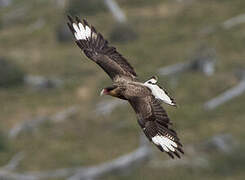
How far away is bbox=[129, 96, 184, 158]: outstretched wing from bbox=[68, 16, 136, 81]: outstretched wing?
5.42 feet

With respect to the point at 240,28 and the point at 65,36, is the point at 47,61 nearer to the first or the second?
the point at 65,36

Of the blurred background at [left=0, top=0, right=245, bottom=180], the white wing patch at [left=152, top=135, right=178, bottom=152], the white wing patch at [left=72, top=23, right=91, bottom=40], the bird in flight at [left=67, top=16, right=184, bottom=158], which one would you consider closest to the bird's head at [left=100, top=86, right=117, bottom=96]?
the bird in flight at [left=67, top=16, right=184, bottom=158]

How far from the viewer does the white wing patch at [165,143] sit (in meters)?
16.5

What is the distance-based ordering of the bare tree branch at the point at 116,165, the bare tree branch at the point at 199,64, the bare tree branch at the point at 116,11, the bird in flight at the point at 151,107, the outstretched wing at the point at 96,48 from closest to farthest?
the bird in flight at the point at 151,107
the outstretched wing at the point at 96,48
the bare tree branch at the point at 116,165
the bare tree branch at the point at 199,64
the bare tree branch at the point at 116,11

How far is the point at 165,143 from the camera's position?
16.5 metres

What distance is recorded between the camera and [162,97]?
16859 millimetres

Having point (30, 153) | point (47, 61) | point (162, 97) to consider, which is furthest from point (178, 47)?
point (162, 97)

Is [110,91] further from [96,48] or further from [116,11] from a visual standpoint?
[116,11]

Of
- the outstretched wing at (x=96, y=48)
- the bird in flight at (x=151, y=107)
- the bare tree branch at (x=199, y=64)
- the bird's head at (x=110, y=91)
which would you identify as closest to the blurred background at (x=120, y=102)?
the bare tree branch at (x=199, y=64)

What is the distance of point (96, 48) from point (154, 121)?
2849 mm

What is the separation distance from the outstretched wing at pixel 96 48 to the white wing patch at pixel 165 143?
215 centimetres

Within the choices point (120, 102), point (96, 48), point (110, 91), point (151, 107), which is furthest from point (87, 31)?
point (120, 102)

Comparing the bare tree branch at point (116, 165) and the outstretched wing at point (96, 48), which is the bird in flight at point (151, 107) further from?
the bare tree branch at point (116, 165)

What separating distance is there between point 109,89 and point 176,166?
1938 centimetres
